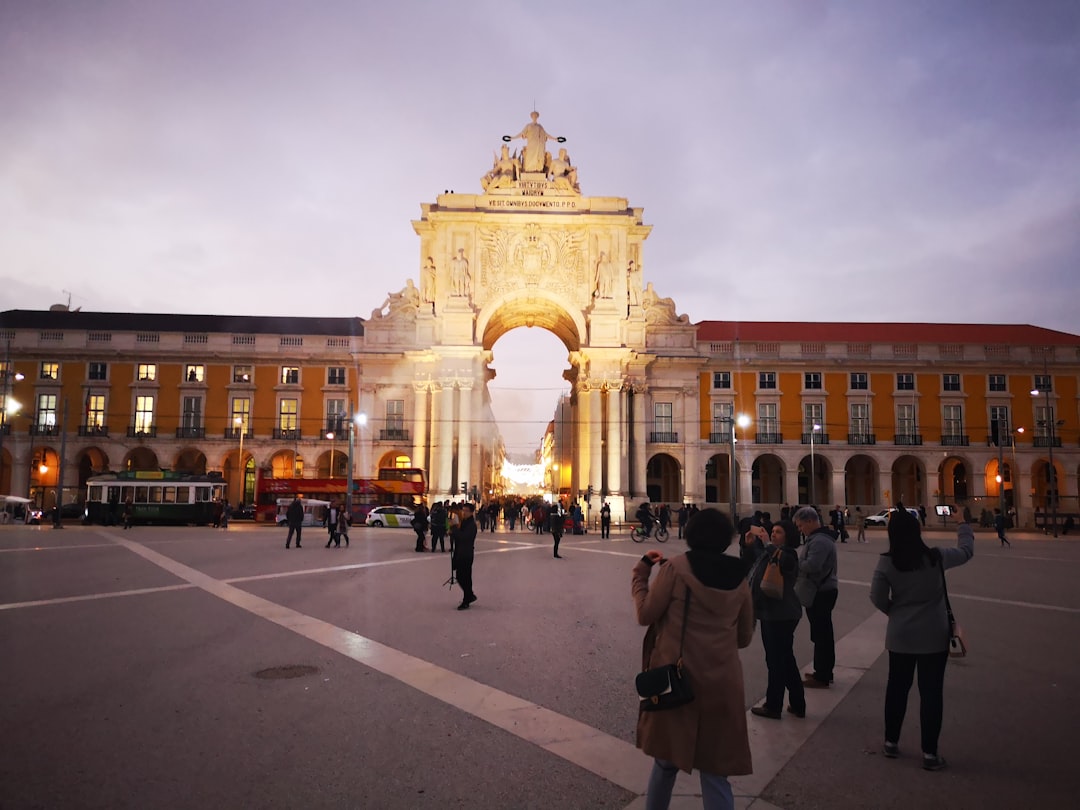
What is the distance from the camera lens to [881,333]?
2389 inches

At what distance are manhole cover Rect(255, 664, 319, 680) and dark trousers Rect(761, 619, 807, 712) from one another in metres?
4.62

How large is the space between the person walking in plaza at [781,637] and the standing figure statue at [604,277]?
148ft

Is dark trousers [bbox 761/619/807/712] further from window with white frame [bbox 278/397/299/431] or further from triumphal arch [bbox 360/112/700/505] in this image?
window with white frame [bbox 278/397/299/431]

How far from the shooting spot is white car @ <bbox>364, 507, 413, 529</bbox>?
134 ft

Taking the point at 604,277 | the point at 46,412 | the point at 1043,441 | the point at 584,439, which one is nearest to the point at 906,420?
the point at 1043,441

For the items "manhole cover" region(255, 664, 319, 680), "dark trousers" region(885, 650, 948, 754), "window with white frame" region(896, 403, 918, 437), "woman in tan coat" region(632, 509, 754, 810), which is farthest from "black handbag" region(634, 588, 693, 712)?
"window with white frame" region(896, 403, 918, 437)

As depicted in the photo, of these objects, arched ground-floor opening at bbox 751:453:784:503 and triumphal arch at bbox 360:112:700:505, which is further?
arched ground-floor opening at bbox 751:453:784:503

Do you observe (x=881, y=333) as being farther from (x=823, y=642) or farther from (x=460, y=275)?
(x=823, y=642)

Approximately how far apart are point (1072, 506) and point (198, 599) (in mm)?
58368

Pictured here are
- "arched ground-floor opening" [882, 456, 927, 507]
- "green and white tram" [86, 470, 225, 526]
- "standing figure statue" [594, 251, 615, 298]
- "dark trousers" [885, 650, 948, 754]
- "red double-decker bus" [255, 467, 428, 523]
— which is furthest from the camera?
"arched ground-floor opening" [882, 456, 927, 507]

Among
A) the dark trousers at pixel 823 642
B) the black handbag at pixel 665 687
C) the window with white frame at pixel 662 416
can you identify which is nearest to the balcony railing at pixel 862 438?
the window with white frame at pixel 662 416

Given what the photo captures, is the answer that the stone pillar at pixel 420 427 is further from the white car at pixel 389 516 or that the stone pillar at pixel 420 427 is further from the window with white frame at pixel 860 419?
the window with white frame at pixel 860 419

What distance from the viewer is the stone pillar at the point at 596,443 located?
1912 inches

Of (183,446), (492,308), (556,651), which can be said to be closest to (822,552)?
(556,651)
